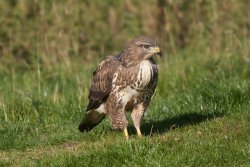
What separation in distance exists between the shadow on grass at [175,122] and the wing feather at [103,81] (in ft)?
2.22

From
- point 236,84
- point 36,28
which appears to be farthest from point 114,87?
point 36,28

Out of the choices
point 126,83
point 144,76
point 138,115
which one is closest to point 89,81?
point 138,115

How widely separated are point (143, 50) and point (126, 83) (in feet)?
1.27

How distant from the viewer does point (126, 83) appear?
7.68 meters

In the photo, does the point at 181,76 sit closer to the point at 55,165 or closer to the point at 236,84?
the point at 236,84

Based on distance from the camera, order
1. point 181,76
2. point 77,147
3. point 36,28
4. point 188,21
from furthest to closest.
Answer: point 188,21 → point 36,28 → point 181,76 → point 77,147

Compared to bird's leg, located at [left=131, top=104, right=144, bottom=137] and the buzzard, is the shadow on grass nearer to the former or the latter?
bird's leg, located at [left=131, top=104, right=144, bottom=137]

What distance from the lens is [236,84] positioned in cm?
944

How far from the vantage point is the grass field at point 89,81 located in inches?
284

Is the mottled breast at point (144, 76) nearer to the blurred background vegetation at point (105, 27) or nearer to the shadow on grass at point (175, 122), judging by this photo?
the shadow on grass at point (175, 122)

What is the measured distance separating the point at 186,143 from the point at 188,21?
7.37 m

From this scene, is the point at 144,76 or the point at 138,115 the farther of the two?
the point at 138,115

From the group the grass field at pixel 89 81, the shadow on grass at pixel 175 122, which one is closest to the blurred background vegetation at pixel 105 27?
the grass field at pixel 89 81

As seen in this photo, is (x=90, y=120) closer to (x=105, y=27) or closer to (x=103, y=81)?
(x=103, y=81)
